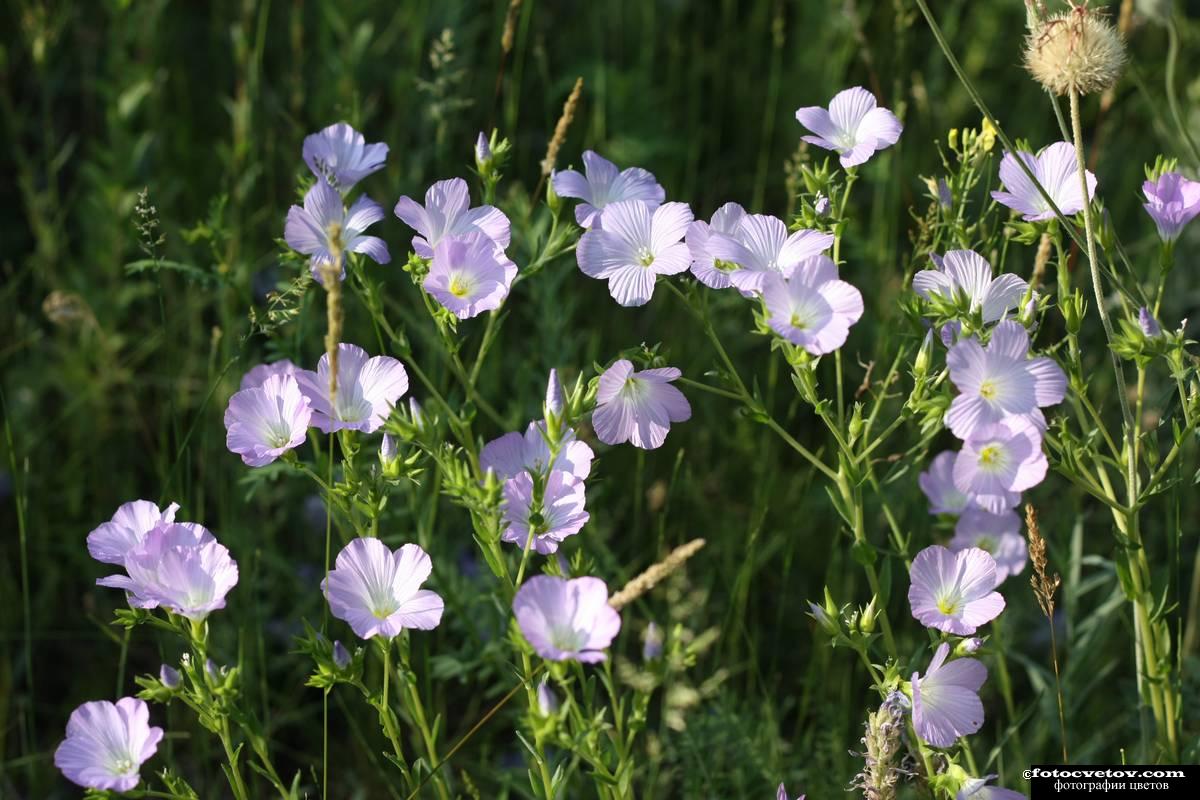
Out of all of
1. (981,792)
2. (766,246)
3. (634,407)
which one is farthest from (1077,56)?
(981,792)

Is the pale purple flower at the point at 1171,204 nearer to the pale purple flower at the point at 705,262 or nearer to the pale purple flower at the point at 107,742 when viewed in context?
the pale purple flower at the point at 705,262

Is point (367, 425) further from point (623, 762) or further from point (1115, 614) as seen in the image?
point (1115, 614)

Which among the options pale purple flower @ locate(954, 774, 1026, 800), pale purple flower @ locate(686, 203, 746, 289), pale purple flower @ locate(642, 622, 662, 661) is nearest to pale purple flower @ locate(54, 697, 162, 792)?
pale purple flower @ locate(642, 622, 662, 661)

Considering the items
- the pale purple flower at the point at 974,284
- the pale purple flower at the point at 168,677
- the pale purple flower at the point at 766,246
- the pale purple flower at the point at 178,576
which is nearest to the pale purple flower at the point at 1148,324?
the pale purple flower at the point at 974,284

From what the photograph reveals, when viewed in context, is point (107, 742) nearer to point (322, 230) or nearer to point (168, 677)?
point (168, 677)

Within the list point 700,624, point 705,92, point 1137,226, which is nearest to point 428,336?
point 700,624

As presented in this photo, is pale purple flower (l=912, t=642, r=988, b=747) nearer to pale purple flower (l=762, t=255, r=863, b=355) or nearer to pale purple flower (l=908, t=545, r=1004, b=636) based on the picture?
pale purple flower (l=908, t=545, r=1004, b=636)

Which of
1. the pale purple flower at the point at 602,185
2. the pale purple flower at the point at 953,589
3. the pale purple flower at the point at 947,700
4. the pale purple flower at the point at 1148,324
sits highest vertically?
the pale purple flower at the point at 602,185
